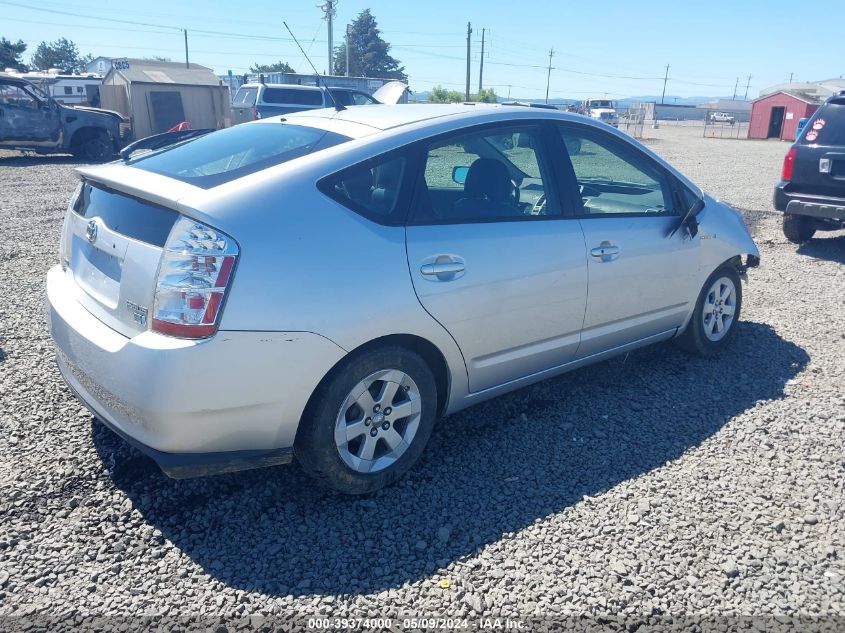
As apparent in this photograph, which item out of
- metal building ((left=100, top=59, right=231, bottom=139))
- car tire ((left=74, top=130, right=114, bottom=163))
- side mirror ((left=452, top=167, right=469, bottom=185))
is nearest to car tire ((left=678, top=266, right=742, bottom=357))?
side mirror ((left=452, top=167, right=469, bottom=185))

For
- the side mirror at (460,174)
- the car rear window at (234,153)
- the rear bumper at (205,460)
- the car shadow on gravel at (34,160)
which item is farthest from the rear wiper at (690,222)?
the car shadow on gravel at (34,160)

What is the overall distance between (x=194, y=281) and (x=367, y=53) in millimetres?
87795

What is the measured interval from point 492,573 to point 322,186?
1.76 m

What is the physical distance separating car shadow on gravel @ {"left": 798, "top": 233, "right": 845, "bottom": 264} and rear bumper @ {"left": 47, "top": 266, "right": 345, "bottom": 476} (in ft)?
25.0

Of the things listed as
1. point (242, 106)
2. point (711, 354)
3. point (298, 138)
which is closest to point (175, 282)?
point (298, 138)

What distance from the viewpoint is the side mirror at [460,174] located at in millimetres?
3729

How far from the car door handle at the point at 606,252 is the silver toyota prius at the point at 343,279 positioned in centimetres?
1

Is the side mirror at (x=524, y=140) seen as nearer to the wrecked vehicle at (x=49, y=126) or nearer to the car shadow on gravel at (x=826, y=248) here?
the car shadow on gravel at (x=826, y=248)

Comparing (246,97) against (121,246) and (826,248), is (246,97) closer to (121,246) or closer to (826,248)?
(826,248)

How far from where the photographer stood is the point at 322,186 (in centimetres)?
288

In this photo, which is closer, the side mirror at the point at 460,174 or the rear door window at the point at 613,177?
the side mirror at the point at 460,174

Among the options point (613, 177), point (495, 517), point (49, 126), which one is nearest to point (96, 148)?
point (49, 126)

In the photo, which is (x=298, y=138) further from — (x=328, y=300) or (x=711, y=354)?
(x=711, y=354)

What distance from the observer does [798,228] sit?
8.74 metres
